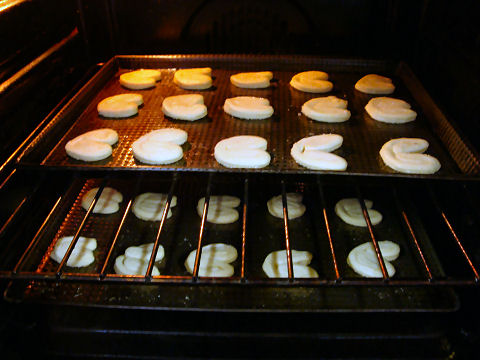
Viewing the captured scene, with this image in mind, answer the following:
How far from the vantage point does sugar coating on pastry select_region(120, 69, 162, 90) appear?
209 cm

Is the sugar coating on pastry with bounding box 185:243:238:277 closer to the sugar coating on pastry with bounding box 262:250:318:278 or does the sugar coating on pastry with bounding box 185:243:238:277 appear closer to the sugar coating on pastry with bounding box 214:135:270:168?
the sugar coating on pastry with bounding box 262:250:318:278

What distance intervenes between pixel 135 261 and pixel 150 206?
0.34 metres

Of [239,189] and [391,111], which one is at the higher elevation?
[391,111]

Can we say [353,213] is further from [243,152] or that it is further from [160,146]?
[160,146]

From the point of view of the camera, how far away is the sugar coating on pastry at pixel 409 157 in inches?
59.2

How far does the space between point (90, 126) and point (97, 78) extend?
40 cm

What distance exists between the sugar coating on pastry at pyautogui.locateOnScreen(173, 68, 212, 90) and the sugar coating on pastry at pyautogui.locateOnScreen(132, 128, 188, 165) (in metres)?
0.47

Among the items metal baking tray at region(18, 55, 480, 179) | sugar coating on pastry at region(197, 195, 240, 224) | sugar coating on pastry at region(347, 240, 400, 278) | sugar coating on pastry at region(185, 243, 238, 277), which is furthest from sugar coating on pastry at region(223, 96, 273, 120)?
sugar coating on pastry at region(347, 240, 400, 278)

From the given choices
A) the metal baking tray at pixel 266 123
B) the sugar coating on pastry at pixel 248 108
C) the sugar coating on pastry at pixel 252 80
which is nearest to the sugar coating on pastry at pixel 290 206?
the metal baking tray at pixel 266 123

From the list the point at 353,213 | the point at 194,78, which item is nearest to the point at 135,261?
the point at 353,213

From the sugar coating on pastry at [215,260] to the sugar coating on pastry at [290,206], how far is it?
30cm

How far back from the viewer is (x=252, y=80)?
2.12 metres

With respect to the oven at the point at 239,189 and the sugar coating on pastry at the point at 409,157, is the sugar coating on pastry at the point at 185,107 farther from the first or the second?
the sugar coating on pastry at the point at 409,157

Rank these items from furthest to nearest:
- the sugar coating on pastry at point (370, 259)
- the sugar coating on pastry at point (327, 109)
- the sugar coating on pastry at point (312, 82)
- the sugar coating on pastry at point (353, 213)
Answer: the sugar coating on pastry at point (312, 82) < the sugar coating on pastry at point (327, 109) < the sugar coating on pastry at point (353, 213) < the sugar coating on pastry at point (370, 259)
